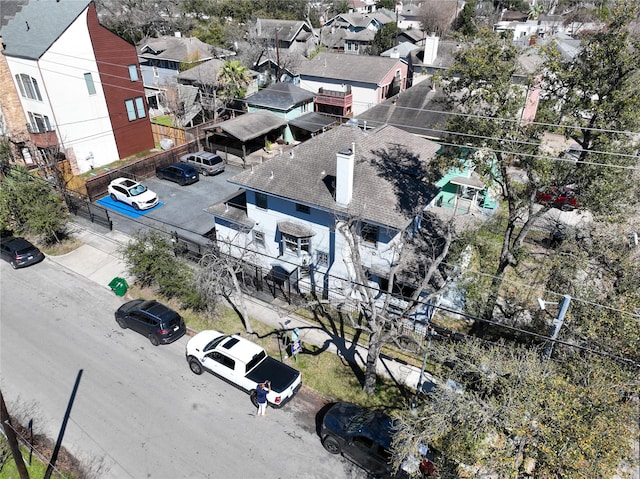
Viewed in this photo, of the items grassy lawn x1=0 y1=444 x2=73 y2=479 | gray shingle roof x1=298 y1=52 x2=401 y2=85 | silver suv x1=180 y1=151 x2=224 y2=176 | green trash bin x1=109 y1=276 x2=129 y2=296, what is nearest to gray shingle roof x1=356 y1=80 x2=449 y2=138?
gray shingle roof x1=298 y1=52 x2=401 y2=85

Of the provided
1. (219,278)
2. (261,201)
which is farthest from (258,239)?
(219,278)

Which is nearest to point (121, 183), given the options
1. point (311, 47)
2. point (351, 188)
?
point (351, 188)

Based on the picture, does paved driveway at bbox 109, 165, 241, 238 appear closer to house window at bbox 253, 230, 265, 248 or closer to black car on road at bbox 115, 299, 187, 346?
house window at bbox 253, 230, 265, 248

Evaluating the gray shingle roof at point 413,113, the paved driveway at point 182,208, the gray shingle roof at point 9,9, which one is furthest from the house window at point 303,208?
the gray shingle roof at point 9,9

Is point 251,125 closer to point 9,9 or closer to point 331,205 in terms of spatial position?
point 331,205

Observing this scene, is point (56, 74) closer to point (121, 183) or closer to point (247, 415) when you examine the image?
point (121, 183)

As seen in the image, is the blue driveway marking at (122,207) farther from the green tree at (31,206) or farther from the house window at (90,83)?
the house window at (90,83)
